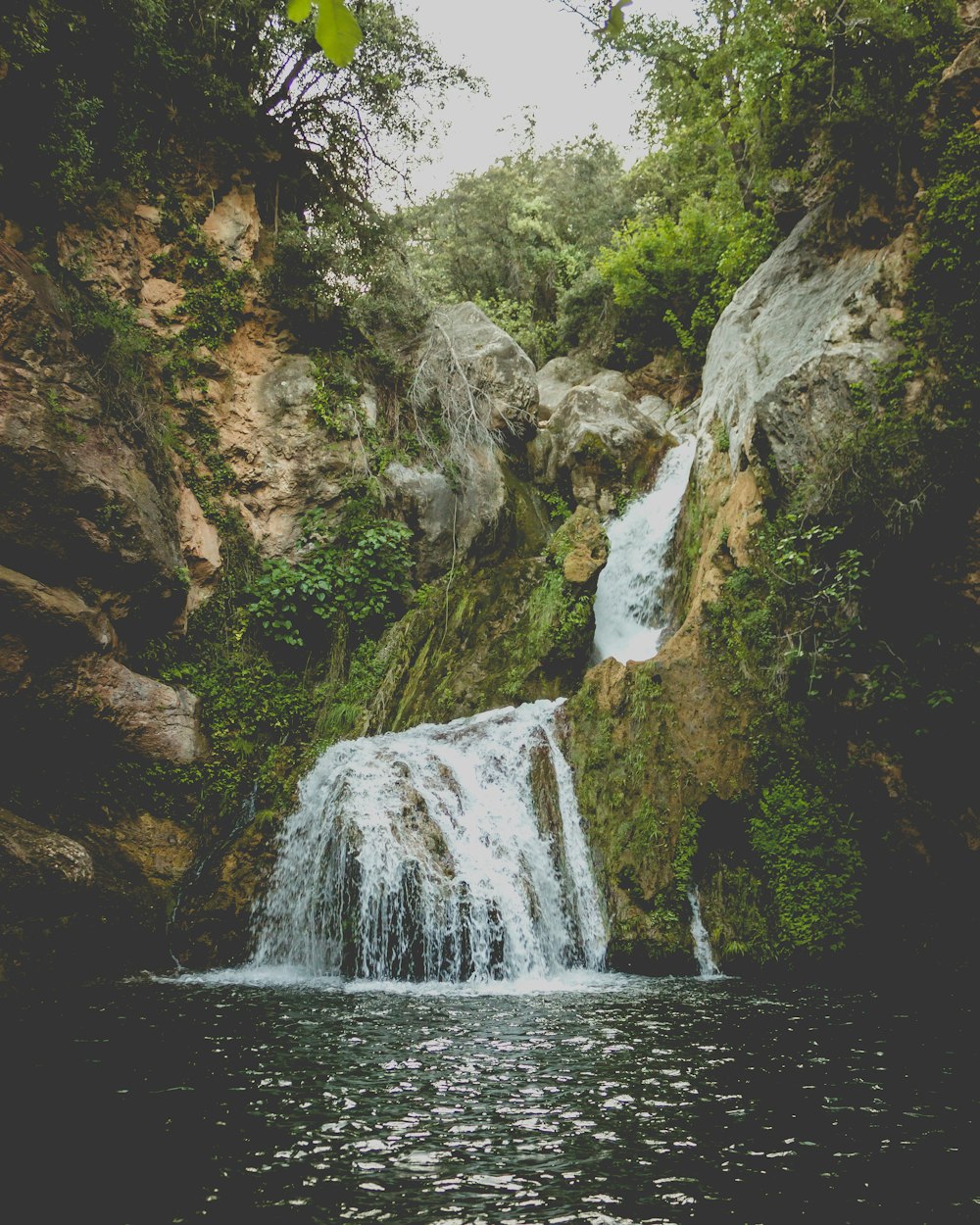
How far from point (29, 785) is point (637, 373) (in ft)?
61.1

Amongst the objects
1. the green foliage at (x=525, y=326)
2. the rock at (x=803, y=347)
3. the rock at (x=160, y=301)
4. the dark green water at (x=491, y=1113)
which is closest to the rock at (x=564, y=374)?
the green foliage at (x=525, y=326)

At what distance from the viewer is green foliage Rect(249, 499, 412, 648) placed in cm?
1091

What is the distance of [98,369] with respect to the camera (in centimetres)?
919

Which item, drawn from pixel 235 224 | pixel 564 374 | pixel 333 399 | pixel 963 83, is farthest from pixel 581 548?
pixel 564 374

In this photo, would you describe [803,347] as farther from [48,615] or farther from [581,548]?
[48,615]

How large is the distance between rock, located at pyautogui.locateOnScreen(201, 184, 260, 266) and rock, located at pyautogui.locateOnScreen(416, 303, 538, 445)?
→ 10.6 feet

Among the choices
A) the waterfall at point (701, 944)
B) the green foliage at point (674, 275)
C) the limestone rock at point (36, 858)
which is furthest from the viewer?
the green foliage at point (674, 275)

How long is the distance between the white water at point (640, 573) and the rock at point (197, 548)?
6066 millimetres

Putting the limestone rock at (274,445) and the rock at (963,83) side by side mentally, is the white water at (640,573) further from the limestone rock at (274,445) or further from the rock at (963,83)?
the rock at (963,83)

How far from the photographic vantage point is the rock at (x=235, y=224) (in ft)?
39.6

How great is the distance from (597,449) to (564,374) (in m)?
8.18

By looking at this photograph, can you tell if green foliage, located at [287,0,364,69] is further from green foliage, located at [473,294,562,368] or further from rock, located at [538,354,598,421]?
green foliage, located at [473,294,562,368]

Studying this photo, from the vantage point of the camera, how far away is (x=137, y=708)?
8.58m

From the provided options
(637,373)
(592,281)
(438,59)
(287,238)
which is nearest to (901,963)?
(287,238)
